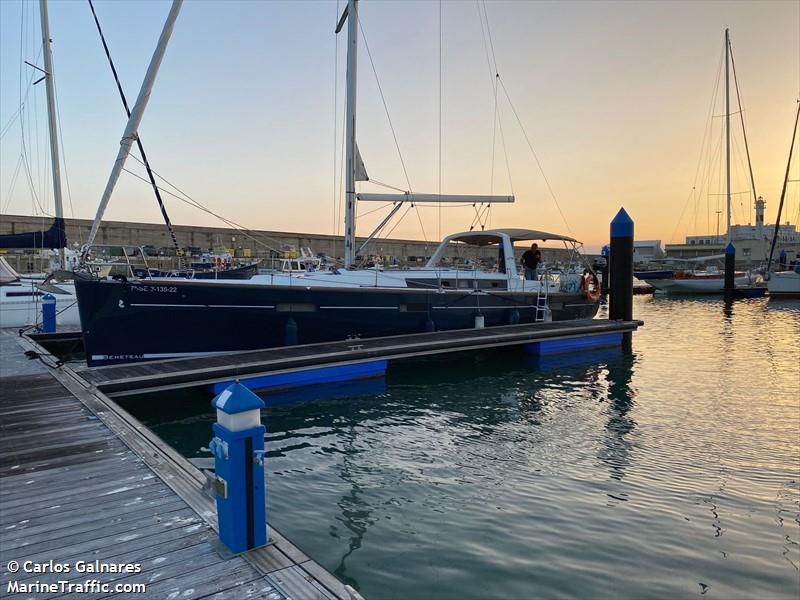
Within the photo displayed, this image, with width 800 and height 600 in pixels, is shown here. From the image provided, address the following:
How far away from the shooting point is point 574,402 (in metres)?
9.79

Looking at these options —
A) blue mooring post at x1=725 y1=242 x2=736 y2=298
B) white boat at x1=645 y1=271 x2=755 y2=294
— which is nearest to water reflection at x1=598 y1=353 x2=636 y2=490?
blue mooring post at x1=725 y1=242 x2=736 y2=298

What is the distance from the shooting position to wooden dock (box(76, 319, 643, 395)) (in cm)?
887

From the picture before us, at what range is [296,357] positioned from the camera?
1046 centimetres

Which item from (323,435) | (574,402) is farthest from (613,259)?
(323,435)

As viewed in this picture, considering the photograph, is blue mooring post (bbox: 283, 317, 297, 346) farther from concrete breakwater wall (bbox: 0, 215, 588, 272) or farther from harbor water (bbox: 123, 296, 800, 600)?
concrete breakwater wall (bbox: 0, 215, 588, 272)

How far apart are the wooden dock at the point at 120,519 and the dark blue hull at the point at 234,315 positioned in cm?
394

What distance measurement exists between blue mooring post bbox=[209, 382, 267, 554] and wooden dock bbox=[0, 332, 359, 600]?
127mm

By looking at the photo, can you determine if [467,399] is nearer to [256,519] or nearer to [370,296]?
[370,296]

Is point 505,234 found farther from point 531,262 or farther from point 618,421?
point 618,421

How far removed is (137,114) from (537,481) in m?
9.41

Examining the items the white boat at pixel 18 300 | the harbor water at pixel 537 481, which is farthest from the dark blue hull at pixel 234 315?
the white boat at pixel 18 300

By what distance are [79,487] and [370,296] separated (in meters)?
8.89

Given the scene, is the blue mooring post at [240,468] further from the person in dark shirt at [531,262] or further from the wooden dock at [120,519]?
the person in dark shirt at [531,262]

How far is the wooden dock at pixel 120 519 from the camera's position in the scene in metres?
3.03
